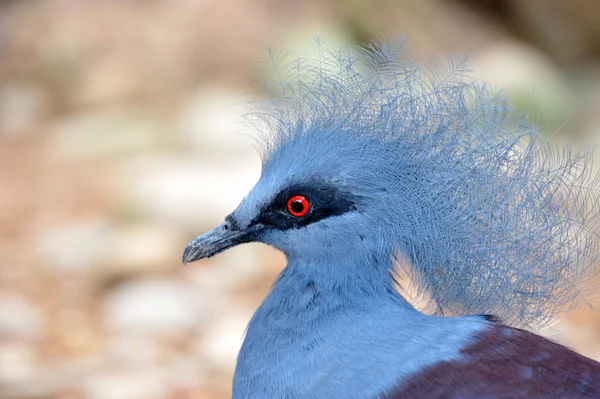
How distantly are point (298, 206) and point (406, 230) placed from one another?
0.86 feet

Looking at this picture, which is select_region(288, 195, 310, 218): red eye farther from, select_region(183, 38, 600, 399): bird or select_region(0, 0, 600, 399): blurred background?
select_region(0, 0, 600, 399): blurred background

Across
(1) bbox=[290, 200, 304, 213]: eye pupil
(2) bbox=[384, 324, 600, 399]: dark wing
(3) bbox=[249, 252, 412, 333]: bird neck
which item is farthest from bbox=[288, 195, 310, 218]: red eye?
(2) bbox=[384, 324, 600, 399]: dark wing

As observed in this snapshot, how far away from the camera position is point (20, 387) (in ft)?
10.5

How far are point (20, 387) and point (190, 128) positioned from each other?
11.5ft

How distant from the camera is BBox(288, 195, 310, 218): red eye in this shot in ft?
5.58

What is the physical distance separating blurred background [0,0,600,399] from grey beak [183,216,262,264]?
1.03m

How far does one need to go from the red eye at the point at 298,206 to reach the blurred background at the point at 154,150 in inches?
43.2

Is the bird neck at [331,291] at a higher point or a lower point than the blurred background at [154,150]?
lower

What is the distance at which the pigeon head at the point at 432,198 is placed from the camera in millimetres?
1655

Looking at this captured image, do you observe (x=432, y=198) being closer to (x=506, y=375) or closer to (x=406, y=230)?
Result: (x=406, y=230)

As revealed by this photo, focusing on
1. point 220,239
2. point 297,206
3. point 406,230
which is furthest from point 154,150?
point 406,230

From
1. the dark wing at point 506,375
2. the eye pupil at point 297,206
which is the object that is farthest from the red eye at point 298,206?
the dark wing at point 506,375

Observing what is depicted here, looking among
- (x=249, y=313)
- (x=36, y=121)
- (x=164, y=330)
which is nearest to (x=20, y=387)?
(x=164, y=330)

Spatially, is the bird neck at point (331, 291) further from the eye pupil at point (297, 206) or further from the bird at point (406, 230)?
the eye pupil at point (297, 206)
